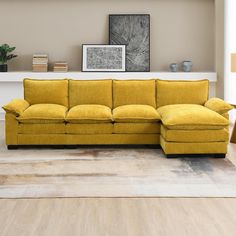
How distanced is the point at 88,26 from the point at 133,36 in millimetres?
813

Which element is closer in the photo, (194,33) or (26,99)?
(26,99)

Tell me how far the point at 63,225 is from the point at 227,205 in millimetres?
1281

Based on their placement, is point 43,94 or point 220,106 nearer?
point 220,106

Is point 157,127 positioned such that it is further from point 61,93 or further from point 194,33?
point 194,33

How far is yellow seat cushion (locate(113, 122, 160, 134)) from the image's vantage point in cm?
602

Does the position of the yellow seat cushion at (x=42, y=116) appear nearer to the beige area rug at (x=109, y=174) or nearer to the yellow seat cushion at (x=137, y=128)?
the beige area rug at (x=109, y=174)

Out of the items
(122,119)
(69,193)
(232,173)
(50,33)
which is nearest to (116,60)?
(50,33)

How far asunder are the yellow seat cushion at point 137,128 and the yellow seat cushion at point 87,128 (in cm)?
11

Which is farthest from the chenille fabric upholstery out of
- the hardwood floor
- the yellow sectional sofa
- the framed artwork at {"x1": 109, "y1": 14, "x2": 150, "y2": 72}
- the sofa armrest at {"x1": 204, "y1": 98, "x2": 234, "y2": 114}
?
the framed artwork at {"x1": 109, "y1": 14, "x2": 150, "y2": 72}

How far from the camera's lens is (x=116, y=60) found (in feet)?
27.7

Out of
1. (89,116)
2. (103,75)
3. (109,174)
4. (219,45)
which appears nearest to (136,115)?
(89,116)

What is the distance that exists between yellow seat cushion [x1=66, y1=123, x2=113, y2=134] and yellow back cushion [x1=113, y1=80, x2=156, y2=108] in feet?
2.27

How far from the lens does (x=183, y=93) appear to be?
21.6 feet

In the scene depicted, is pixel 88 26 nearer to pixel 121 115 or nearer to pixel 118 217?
pixel 121 115
